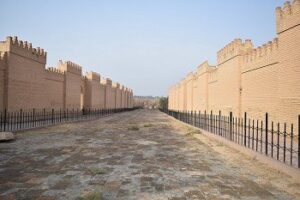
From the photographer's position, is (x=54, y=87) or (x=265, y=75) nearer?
(x=265, y=75)

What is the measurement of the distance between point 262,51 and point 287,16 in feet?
11.0

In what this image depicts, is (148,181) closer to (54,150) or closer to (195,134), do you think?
(54,150)

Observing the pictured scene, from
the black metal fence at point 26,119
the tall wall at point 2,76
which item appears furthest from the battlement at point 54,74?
the tall wall at point 2,76

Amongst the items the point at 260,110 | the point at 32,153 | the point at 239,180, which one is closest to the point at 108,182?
the point at 239,180

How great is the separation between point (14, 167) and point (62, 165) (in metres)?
1.13

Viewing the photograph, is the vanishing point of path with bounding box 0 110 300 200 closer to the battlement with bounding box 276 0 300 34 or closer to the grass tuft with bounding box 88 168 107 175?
the grass tuft with bounding box 88 168 107 175

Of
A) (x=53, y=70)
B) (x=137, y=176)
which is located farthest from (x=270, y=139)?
(x=53, y=70)

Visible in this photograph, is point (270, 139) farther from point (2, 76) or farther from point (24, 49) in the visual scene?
point (24, 49)

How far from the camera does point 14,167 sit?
255 inches

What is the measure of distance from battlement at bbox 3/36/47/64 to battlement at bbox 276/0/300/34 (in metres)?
18.2

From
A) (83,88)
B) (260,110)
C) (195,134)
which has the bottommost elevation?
(195,134)

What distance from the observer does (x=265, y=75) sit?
15.3 m

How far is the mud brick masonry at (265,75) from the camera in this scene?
12.2 meters

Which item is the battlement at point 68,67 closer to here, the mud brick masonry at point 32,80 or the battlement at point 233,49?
the mud brick masonry at point 32,80
